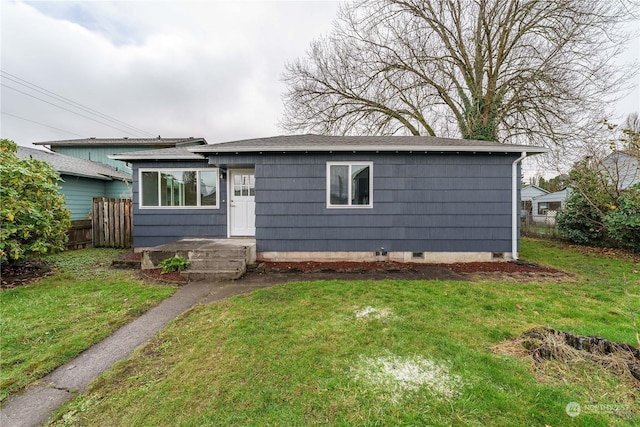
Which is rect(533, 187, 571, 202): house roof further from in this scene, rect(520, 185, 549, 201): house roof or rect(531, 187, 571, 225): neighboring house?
rect(520, 185, 549, 201): house roof

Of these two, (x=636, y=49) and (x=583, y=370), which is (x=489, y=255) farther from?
(x=636, y=49)

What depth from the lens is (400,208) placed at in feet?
20.9

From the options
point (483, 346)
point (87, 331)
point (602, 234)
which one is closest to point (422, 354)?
point (483, 346)

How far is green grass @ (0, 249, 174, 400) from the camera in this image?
241cm

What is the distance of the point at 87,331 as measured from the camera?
9.87 ft

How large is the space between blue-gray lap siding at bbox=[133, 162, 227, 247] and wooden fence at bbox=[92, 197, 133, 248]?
1.75 meters

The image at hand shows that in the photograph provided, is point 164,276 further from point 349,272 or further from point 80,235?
point 80,235

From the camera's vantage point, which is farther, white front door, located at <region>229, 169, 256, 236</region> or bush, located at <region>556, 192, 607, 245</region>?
bush, located at <region>556, 192, 607, 245</region>

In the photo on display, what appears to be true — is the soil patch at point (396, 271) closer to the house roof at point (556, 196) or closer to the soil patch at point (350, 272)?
the soil patch at point (350, 272)

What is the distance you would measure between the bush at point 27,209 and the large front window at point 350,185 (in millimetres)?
6154

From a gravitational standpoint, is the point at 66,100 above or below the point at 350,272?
above

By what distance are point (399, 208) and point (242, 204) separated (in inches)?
172

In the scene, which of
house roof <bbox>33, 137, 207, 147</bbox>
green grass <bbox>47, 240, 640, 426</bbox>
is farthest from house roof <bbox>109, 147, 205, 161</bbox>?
house roof <bbox>33, 137, 207, 147</bbox>

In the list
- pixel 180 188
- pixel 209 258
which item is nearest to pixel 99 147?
pixel 180 188
